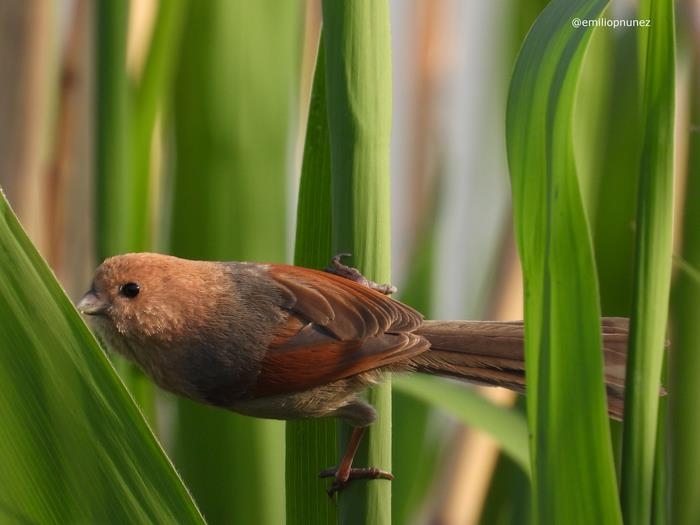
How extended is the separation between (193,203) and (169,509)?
2.11 ft

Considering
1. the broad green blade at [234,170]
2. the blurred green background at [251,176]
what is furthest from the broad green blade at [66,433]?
the broad green blade at [234,170]

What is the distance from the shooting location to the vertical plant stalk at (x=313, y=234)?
1024mm

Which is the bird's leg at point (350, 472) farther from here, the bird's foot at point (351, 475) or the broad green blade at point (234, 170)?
the broad green blade at point (234, 170)

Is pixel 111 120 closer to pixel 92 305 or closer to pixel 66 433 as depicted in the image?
pixel 92 305

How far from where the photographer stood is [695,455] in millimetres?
1383

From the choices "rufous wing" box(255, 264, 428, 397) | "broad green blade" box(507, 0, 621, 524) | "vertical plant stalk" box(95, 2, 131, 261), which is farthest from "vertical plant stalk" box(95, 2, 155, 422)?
"broad green blade" box(507, 0, 621, 524)

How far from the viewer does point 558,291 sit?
80 centimetres

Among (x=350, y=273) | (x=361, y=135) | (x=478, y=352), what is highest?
(x=361, y=135)

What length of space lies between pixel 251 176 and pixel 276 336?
0.26 m

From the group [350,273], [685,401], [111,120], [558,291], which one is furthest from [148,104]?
[685,401]

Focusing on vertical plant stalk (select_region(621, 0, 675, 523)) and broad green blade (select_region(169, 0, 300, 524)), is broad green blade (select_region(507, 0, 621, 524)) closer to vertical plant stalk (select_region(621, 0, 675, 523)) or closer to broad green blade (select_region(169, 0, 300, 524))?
vertical plant stalk (select_region(621, 0, 675, 523))

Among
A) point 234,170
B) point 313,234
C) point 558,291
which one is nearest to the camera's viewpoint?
point 558,291

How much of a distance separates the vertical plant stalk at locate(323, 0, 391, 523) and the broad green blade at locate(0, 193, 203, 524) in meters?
0.23

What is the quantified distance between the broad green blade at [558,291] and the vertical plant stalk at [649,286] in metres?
0.04
